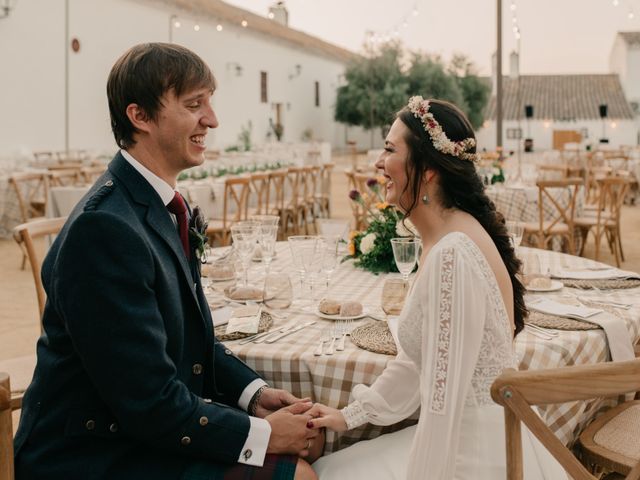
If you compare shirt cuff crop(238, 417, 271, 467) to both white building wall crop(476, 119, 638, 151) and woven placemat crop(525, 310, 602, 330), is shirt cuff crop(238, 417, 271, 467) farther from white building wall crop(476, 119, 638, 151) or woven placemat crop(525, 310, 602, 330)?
white building wall crop(476, 119, 638, 151)

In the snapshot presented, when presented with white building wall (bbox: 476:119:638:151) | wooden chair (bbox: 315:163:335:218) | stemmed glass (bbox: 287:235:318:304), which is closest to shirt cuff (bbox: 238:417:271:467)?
stemmed glass (bbox: 287:235:318:304)

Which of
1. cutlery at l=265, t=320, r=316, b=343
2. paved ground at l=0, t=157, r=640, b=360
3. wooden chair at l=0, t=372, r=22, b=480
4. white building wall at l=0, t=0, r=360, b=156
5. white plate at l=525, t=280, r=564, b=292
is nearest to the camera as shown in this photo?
wooden chair at l=0, t=372, r=22, b=480

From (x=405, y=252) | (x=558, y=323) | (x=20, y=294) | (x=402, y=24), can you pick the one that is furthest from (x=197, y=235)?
(x=402, y=24)

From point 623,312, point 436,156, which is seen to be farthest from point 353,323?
point 623,312

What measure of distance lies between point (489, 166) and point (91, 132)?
9.47m

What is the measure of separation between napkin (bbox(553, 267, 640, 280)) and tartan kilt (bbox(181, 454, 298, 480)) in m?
1.59

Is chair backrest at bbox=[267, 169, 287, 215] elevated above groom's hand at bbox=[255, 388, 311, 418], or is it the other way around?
chair backrest at bbox=[267, 169, 287, 215]

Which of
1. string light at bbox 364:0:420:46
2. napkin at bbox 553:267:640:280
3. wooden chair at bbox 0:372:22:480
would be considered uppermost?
string light at bbox 364:0:420:46

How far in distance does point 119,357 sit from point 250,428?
360 mm

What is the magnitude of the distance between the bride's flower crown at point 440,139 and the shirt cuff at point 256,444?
0.80m

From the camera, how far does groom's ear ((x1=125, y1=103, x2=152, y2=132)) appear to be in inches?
62.1

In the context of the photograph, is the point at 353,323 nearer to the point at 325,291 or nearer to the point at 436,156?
the point at 325,291

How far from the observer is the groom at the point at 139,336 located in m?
1.42

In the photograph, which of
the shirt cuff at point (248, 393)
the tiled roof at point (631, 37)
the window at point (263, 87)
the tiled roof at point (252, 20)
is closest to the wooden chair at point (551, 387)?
the shirt cuff at point (248, 393)
